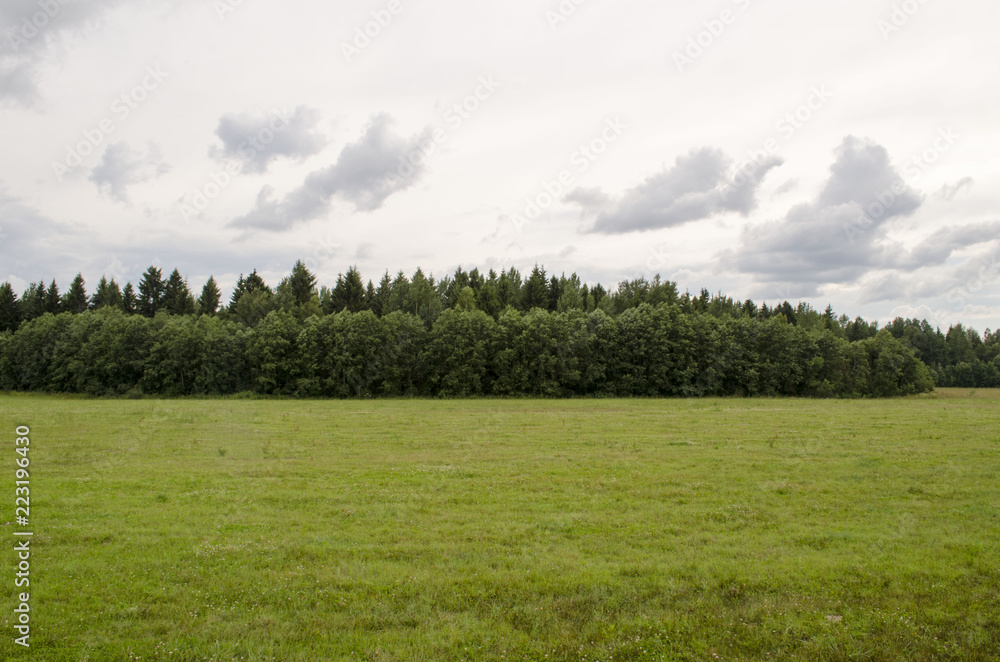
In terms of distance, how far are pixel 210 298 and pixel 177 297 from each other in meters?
7.88

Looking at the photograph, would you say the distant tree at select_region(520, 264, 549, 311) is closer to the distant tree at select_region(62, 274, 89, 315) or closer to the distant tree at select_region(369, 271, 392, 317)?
the distant tree at select_region(369, 271, 392, 317)

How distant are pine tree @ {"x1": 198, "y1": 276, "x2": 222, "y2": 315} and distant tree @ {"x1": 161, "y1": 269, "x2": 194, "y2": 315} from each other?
3758 mm

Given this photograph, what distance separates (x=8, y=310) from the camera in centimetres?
10212

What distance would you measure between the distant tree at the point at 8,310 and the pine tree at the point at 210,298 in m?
30.5

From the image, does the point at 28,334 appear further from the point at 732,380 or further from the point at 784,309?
the point at 784,309

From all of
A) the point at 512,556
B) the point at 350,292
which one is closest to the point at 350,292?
the point at 350,292

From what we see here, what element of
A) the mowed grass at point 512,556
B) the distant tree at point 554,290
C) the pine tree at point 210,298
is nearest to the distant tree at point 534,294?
the distant tree at point 554,290

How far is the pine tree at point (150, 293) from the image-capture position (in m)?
113

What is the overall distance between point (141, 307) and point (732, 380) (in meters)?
114

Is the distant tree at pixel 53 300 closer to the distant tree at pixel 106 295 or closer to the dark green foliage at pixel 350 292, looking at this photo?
the distant tree at pixel 106 295

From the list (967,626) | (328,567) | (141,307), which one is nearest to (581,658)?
(328,567)

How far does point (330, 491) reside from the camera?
53.3 feet

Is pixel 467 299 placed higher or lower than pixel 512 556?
higher

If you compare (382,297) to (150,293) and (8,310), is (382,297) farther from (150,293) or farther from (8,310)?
(8,310)
